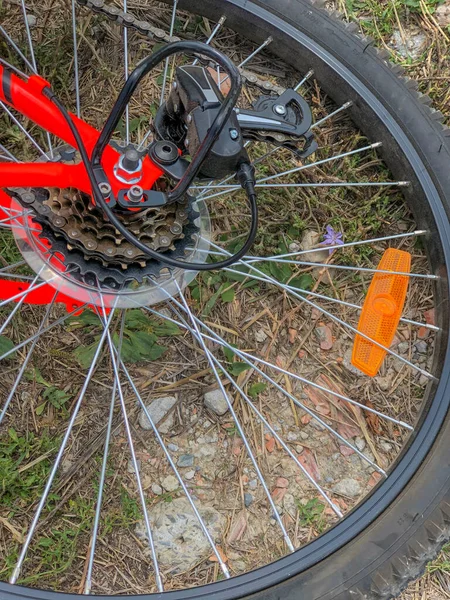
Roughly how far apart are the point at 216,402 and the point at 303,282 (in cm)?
32

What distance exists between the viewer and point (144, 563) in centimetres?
125

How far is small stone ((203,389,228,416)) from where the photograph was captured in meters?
1.34

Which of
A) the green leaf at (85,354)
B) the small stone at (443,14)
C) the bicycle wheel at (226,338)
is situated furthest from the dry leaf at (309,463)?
the small stone at (443,14)

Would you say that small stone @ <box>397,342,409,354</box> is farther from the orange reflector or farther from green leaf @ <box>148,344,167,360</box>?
green leaf @ <box>148,344,167,360</box>

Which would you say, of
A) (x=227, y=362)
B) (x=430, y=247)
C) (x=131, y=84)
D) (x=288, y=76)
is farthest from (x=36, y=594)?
(x=288, y=76)

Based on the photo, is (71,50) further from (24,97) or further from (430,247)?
(430,247)

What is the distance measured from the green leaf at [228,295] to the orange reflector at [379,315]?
275mm

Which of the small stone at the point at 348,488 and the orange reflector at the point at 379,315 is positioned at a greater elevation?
the orange reflector at the point at 379,315

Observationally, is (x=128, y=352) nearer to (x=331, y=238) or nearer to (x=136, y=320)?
(x=136, y=320)

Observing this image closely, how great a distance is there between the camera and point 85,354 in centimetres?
131

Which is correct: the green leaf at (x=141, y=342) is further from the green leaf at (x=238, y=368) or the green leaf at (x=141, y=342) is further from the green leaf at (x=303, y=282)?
the green leaf at (x=303, y=282)

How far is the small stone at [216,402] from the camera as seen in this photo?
1342mm

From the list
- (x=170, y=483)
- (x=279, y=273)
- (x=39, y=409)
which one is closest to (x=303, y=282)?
(x=279, y=273)

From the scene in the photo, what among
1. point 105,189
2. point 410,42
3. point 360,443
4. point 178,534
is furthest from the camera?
point 410,42
